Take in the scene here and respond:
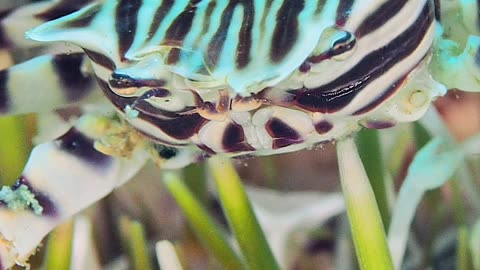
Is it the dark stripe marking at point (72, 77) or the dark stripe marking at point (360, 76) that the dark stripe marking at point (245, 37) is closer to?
the dark stripe marking at point (360, 76)

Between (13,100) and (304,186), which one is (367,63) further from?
(304,186)

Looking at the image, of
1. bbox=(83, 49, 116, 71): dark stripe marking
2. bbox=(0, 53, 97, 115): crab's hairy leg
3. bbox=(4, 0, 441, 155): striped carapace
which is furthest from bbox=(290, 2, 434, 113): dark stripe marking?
bbox=(0, 53, 97, 115): crab's hairy leg

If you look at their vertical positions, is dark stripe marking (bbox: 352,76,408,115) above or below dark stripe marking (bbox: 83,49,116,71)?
above

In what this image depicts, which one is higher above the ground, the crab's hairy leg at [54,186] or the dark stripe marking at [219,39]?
the dark stripe marking at [219,39]

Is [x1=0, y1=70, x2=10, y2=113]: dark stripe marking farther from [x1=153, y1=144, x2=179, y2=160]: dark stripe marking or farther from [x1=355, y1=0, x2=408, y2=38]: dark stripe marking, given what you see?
[x1=355, y1=0, x2=408, y2=38]: dark stripe marking

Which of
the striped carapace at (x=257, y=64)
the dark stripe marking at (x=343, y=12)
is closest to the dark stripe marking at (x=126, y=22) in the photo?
the striped carapace at (x=257, y=64)

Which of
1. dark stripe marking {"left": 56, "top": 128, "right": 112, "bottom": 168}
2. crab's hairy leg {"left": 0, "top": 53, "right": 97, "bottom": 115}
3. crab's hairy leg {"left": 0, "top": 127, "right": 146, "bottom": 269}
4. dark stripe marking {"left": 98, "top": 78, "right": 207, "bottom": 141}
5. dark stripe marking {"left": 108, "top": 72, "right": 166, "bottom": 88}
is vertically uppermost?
dark stripe marking {"left": 108, "top": 72, "right": 166, "bottom": 88}

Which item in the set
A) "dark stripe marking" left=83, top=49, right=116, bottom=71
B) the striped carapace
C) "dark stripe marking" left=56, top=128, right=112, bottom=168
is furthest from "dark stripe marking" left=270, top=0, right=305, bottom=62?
"dark stripe marking" left=56, top=128, right=112, bottom=168

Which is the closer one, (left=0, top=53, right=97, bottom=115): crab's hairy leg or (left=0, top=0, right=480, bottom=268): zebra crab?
(left=0, top=0, right=480, bottom=268): zebra crab
